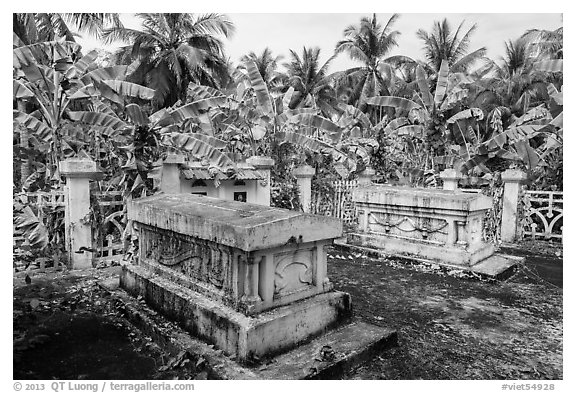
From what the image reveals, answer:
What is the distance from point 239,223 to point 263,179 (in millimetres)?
5474

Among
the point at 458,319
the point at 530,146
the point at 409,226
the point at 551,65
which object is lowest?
the point at 458,319

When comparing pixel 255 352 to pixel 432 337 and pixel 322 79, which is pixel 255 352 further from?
pixel 322 79

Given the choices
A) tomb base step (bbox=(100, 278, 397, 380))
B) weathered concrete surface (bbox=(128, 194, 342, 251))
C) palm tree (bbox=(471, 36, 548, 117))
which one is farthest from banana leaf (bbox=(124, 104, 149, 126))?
palm tree (bbox=(471, 36, 548, 117))

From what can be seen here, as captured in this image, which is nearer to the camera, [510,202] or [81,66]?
[81,66]

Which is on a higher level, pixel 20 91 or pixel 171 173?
pixel 20 91

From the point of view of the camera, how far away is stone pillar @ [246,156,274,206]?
904 cm

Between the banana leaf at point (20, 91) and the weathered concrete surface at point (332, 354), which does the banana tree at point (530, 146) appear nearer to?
the weathered concrete surface at point (332, 354)

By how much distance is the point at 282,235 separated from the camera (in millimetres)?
3578

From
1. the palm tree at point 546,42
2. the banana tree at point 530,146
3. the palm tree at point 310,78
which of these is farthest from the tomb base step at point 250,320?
the palm tree at point 310,78

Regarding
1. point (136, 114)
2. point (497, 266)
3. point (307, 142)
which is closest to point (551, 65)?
point (497, 266)

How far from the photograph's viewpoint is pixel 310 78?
2455 cm

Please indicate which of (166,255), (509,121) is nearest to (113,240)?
(166,255)

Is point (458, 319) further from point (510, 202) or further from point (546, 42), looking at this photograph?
point (546, 42)

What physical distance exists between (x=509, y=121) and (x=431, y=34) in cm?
765
